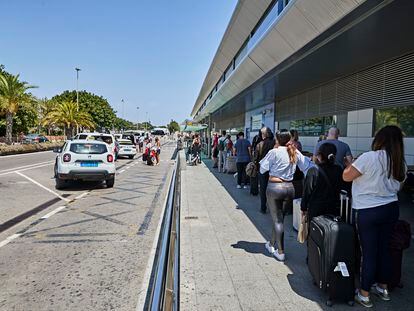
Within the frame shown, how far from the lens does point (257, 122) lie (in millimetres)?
20906

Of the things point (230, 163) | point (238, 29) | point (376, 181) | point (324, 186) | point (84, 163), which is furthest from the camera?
point (238, 29)

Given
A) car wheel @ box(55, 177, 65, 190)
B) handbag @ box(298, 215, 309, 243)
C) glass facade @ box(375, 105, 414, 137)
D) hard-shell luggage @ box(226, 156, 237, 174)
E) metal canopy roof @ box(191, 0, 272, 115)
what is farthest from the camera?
metal canopy roof @ box(191, 0, 272, 115)

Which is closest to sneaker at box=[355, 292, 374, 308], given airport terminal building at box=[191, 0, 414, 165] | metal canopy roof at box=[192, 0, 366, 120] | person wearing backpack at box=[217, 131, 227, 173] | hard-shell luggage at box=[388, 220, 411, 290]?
hard-shell luggage at box=[388, 220, 411, 290]

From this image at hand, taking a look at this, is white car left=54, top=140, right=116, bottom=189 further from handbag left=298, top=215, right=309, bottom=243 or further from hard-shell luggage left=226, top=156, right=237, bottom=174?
handbag left=298, top=215, right=309, bottom=243

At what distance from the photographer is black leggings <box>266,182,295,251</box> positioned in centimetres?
457

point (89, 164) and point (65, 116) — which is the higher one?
point (65, 116)

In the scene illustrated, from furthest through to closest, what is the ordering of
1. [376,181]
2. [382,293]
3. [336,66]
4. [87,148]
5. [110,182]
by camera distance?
[110,182] < [87,148] < [336,66] < [382,293] < [376,181]

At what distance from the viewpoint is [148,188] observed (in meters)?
11.7

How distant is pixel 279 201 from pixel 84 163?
27.0 feet

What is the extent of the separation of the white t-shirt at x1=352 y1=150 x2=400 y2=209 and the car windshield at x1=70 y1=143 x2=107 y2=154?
962 centimetres

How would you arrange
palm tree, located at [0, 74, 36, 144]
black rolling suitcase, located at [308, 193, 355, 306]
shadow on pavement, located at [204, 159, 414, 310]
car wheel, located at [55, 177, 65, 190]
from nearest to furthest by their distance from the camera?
black rolling suitcase, located at [308, 193, 355, 306]
shadow on pavement, located at [204, 159, 414, 310]
car wheel, located at [55, 177, 65, 190]
palm tree, located at [0, 74, 36, 144]

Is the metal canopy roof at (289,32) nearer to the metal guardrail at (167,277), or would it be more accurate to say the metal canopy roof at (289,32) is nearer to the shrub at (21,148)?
the metal guardrail at (167,277)

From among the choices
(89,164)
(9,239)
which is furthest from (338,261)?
(89,164)

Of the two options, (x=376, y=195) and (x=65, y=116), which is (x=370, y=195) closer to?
(x=376, y=195)
